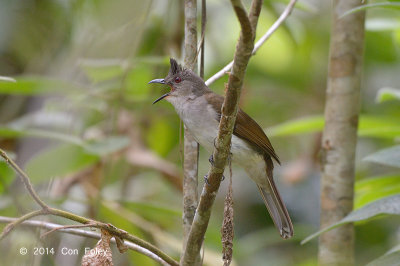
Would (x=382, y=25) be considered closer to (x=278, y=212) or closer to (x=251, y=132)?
(x=251, y=132)

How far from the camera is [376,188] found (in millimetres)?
2957

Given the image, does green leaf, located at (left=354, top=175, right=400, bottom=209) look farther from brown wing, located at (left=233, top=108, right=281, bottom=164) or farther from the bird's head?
the bird's head

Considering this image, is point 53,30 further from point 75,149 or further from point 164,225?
point 164,225

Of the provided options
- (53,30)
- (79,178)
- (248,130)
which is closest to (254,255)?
(79,178)

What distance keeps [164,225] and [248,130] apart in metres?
1.75

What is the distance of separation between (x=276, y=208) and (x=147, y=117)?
154 centimetres

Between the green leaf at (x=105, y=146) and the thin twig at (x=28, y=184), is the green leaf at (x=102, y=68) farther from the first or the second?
the thin twig at (x=28, y=184)

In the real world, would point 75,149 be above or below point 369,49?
below

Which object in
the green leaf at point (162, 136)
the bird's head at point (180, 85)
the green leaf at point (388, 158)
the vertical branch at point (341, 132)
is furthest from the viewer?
the green leaf at point (162, 136)

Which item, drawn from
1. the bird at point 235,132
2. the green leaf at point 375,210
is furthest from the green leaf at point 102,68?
the green leaf at point 375,210

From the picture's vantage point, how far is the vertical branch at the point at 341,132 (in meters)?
2.69

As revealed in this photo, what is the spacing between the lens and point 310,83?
5215mm

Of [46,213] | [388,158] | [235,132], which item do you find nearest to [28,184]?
[46,213]

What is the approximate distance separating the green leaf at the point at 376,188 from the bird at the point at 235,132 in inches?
14.7
